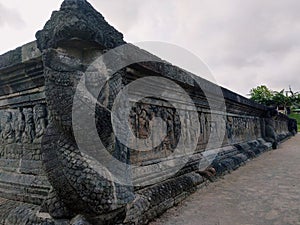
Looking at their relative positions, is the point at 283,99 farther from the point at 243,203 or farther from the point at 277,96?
the point at 243,203

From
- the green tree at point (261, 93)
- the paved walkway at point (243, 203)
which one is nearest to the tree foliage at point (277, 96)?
the green tree at point (261, 93)

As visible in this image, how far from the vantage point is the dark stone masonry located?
144 centimetres

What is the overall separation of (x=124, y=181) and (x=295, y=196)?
82.2 inches

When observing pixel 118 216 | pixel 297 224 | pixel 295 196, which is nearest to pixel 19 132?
pixel 118 216

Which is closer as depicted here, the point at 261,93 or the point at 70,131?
the point at 70,131

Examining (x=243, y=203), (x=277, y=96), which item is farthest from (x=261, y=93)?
(x=243, y=203)

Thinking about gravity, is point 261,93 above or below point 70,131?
above

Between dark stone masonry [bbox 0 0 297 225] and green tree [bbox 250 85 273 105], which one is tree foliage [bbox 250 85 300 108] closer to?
green tree [bbox 250 85 273 105]

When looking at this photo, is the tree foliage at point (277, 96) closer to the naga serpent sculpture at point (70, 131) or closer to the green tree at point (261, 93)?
the green tree at point (261, 93)

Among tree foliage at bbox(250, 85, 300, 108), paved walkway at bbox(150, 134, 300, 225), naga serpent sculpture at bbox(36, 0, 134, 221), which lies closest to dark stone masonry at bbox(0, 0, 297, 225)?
naga serpent sculpture at bbox(36, 0, 134, 221)

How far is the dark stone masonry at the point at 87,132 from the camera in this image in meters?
1.44

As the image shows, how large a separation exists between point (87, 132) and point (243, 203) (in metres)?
1.84

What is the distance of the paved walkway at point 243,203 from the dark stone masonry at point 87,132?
159mm

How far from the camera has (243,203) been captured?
2.44m
